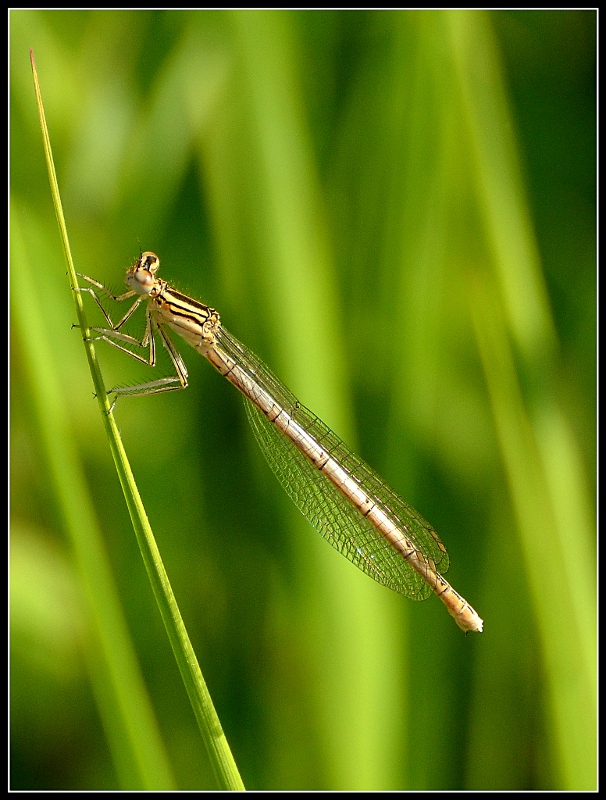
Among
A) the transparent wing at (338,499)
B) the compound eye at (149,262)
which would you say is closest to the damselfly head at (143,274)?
the compound eye at (149,262)

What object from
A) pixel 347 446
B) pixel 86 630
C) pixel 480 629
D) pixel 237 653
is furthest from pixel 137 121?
pixel 480 629

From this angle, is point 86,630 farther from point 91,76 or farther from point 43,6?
point 43,6

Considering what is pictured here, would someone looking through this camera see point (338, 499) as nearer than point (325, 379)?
No

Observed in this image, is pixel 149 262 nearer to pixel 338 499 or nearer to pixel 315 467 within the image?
pixel 315 467

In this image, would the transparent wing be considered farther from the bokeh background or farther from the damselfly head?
the damselfly head

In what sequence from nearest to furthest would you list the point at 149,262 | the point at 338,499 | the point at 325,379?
the point at 325,379 < the point at 149,262 < the point at 338,499

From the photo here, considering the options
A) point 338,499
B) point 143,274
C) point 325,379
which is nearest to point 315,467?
point 338,499

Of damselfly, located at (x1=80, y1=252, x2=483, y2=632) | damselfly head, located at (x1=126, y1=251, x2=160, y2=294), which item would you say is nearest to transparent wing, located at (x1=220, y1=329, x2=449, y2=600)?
damselfly, located at (x1=80, y1=252, x2=483, y2=632)
